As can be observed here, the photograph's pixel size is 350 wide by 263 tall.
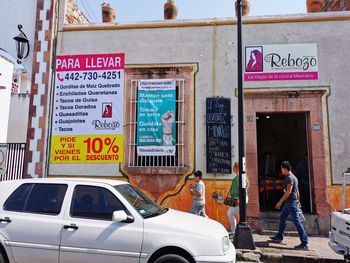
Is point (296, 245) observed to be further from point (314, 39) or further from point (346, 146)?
point (314, 39)

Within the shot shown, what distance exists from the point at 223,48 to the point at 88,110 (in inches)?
168

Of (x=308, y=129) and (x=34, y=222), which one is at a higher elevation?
(x=308, y=129)

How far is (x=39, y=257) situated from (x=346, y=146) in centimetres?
778

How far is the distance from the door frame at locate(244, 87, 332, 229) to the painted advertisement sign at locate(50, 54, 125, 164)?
142 inches

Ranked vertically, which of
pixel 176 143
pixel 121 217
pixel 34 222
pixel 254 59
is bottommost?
pixel 34 222

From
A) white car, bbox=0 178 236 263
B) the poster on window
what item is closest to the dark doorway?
the poster on window

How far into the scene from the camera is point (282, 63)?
29.8 ft

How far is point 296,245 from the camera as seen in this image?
23.9ft

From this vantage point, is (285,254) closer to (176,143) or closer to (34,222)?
(176,143)

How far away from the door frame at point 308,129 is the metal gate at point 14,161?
23.1 ft

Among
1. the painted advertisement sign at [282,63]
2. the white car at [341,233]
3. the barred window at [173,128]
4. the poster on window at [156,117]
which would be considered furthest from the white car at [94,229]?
the painted advertisement sign at [282,63]

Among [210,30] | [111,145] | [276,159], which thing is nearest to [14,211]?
[111,145]

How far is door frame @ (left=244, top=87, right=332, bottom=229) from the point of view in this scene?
862 cm

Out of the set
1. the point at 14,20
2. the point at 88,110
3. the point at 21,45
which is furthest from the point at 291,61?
the point at 14,20
